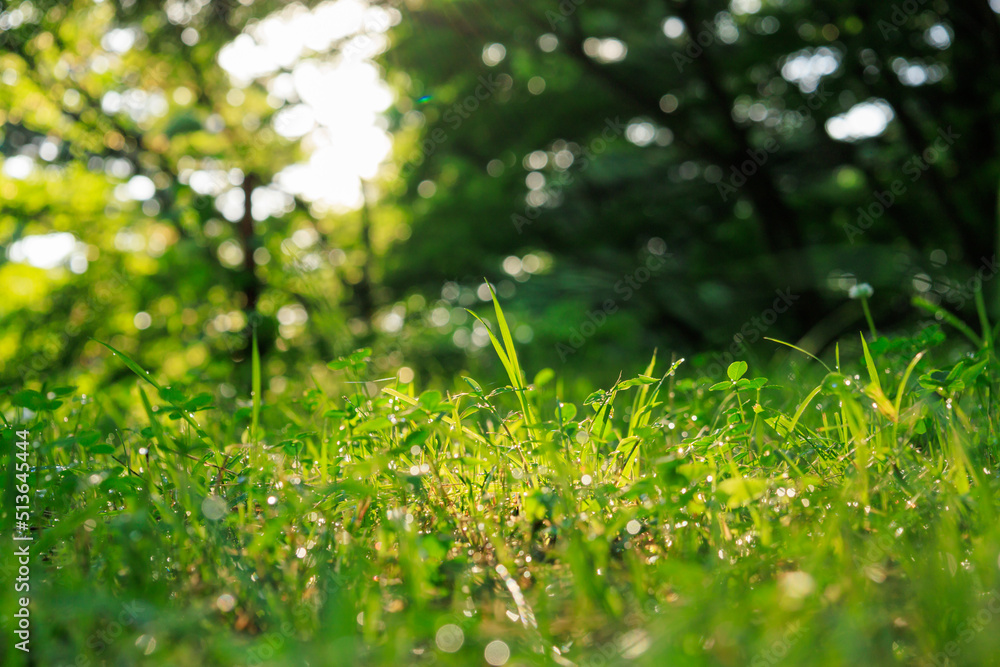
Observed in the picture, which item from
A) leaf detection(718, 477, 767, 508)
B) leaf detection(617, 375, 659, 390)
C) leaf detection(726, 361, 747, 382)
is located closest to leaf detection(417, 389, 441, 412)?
leaf detection(617, 375, 659, 390)

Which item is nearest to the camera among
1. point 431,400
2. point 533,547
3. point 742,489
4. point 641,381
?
point 742,489

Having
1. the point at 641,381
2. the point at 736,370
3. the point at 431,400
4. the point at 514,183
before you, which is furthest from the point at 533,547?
the point at 514,183

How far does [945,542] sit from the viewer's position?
3.02 feet

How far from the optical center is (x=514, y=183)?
6418mm

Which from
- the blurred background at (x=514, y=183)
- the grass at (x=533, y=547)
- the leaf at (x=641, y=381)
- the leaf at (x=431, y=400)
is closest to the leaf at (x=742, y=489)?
the grass at (x=533, y=547)

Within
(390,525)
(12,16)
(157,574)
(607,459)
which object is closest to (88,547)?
(157,574)

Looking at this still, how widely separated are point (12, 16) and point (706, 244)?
21.4ft

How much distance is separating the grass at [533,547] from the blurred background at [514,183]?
1.79m

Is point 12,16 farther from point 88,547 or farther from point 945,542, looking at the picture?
point 945,542

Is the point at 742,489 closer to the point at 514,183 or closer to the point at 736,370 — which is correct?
the point at 736,370

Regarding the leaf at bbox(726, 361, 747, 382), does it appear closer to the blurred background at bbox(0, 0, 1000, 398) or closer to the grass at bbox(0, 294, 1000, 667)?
the grass at bbox(0, 294, 1000, 667)

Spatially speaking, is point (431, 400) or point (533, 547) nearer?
point (533, 547)

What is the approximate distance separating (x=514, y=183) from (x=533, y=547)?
18.6ft

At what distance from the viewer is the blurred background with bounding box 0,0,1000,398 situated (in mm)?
4125
